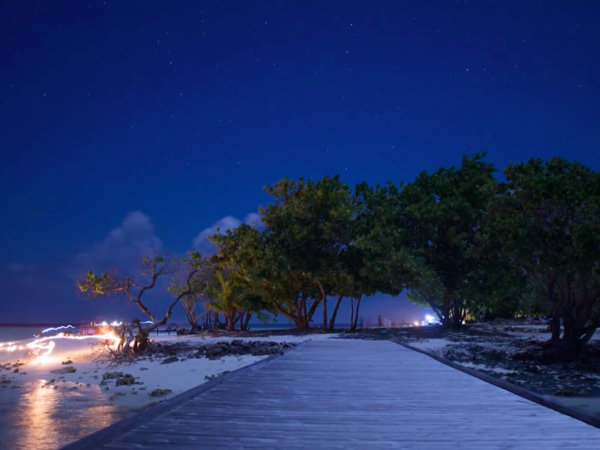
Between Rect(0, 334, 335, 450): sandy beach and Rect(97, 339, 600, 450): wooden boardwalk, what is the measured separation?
2003 millimetres

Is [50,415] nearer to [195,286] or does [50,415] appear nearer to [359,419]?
[359,419]

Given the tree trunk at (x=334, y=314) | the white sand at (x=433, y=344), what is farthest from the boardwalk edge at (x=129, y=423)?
the tree trunk at (x=334, y=314)

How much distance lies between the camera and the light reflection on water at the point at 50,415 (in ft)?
21.5

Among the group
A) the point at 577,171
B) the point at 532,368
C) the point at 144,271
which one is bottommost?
the point at 532,368

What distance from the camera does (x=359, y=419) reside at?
546 centimetres

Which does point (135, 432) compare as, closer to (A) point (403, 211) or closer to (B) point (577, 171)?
(B) point (577, 171)

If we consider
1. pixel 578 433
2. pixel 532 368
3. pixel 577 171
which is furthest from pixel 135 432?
pixel 577 171

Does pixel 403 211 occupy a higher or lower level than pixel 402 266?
higher

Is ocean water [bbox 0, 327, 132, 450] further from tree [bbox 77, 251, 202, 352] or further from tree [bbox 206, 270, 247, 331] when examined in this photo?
tree [bbox 206, 270, 247, 331]

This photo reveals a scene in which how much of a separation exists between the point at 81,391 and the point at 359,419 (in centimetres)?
699

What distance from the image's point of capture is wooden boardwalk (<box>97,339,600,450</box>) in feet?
14.7

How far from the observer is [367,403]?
6.36m

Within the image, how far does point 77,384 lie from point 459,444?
30.3 ft

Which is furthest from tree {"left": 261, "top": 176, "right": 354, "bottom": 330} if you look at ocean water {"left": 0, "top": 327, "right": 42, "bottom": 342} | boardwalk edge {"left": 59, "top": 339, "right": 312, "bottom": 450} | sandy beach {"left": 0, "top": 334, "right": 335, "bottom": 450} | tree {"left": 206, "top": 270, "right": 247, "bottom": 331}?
ocean water {"left": 0, "top": 327, "right": 42, "bottom": 342}
